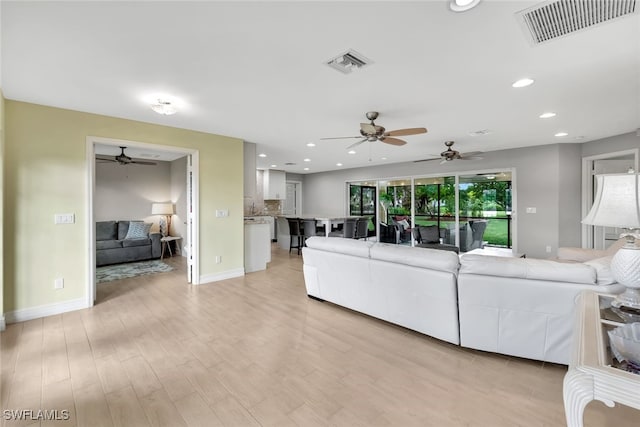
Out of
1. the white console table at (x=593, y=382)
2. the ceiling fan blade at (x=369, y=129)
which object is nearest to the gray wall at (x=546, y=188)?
the ceiling fan blade at (x=369, y=129)

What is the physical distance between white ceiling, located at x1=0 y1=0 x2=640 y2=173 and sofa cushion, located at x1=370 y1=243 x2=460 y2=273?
5.41ft

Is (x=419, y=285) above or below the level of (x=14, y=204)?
below

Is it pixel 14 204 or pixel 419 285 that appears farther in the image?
pixel 14 204

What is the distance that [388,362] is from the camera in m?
2.31

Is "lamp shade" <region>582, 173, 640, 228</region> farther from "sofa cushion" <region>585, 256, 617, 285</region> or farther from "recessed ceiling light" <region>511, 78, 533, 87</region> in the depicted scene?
"recessed ceiling light" <region>511, 78, 533, 87</region>

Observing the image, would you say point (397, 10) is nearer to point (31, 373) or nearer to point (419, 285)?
point (419, 285)

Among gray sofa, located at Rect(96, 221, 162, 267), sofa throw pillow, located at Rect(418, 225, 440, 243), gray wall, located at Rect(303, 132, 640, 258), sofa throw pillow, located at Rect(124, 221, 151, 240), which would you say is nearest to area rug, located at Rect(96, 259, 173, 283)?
gray sofa, located at Rect(96, 221, 162, 267)

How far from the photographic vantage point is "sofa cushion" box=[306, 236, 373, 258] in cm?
313

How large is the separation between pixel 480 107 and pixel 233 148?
12.6ft

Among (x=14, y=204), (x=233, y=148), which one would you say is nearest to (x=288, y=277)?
(x=233, y=148)

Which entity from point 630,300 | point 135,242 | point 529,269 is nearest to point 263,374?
point 529,269

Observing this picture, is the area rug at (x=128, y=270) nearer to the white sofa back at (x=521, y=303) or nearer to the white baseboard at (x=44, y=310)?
the white baseboard at (x=44, y=310)

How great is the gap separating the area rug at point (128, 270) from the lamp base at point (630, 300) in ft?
19.9

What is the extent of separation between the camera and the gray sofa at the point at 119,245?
18.9 feet
